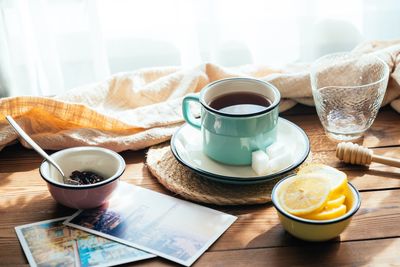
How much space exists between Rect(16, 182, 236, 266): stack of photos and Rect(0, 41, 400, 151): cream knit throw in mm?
205

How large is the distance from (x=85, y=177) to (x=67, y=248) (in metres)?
0.14

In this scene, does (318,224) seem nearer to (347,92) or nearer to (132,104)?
(347,92)

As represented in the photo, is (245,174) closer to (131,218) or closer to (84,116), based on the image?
(131,218)

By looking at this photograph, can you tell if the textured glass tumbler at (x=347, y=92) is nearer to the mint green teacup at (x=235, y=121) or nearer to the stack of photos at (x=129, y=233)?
the mint green teacup at (x=235, y=121)

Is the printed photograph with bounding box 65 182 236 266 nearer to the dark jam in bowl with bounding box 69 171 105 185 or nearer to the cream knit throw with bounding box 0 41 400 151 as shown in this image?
the dark jam in bowl with bounding box 69 171 105 185

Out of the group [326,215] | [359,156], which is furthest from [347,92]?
[326,215]

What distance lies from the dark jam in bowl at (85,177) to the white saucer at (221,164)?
152 millimetres

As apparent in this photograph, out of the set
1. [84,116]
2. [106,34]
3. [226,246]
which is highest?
[106,34]

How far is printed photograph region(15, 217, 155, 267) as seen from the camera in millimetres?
977

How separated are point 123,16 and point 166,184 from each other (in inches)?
19.5

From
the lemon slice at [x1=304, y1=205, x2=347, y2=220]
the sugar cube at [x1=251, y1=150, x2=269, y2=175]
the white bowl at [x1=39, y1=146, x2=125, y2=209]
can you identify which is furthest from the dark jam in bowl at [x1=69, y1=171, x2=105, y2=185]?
the lemon slice at [x1=304, y1=205, x2=347, y2=220]

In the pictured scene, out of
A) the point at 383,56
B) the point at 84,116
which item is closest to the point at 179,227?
the point at 84,116

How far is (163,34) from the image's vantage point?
1492 millimetres

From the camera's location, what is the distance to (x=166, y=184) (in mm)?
1141
